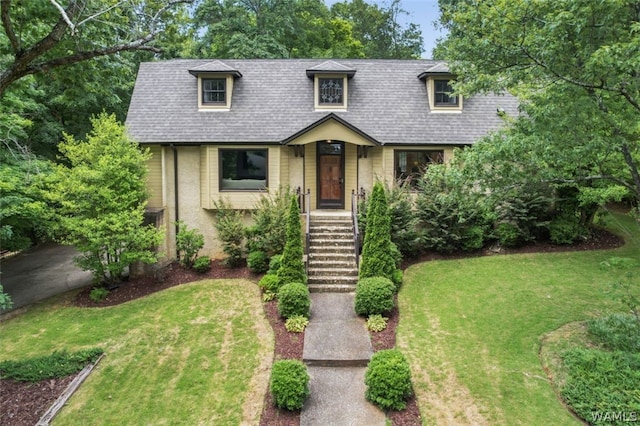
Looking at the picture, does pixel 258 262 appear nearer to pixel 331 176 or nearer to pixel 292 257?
pixel 292 257

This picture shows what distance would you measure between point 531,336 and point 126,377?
8.65 m

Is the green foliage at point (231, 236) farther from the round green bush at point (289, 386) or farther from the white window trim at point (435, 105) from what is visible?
the white window trim at point (435, 105)

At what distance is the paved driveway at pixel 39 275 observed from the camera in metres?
13.6

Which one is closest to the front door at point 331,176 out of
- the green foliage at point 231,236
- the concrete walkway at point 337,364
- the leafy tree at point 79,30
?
the green foliage at point 231,236

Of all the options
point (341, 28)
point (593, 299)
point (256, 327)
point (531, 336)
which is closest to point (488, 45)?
point (531, 336)

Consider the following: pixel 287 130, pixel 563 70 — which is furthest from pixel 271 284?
pixel 563 70

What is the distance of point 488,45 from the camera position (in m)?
8.05

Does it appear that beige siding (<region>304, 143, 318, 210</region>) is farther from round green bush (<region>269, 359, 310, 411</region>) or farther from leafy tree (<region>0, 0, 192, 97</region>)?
round green bush (<region>269, 359, 310, 411</region>)

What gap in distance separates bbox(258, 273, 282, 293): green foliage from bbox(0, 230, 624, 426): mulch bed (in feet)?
1.38

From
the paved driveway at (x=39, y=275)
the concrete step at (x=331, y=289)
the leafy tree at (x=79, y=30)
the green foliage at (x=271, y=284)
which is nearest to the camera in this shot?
the leafy tree at (x=79, y=30)

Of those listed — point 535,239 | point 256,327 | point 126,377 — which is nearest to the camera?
point 126,377

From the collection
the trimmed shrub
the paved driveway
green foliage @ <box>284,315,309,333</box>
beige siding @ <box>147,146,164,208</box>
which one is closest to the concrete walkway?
green foliage @ <box>284,315,309,333</box>

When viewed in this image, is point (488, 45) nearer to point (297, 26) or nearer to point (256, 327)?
point (256, 327)

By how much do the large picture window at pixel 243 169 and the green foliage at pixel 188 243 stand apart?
2059 mm
